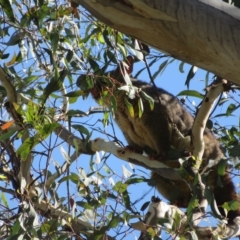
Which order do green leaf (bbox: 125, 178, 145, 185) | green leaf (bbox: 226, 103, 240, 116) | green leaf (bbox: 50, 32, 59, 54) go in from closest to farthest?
green leaf (bbox: 50, 32, 59, 54), green leaf (bbox: 125, 178, 145, 185), green leaf (bbox: 226, 103, 240, 116)

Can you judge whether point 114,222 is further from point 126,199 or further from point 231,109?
point 231,109

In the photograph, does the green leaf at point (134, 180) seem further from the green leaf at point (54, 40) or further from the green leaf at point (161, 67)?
the green leaf at point (54, 40)

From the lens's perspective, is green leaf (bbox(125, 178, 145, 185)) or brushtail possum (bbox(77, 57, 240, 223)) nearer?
green leaf (bbox(125, 178, 145, 185))

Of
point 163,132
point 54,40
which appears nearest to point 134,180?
point 54,40

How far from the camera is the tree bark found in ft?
6.57

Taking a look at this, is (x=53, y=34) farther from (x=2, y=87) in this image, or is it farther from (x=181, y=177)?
(x=181, y=177)

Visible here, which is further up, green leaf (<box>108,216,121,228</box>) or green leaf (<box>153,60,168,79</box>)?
green leaf (<box>153,60,168,79</box>)

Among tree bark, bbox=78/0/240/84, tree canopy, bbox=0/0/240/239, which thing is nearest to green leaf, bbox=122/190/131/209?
tree canopy, bbox=0/0/240/239

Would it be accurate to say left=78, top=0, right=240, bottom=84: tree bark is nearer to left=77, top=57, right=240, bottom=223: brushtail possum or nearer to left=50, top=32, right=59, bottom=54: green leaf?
left=50, top=32, right=59, bottom=54: green leaf

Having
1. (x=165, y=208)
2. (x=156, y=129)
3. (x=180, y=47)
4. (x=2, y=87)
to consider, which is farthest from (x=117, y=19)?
(x=156, y=129)

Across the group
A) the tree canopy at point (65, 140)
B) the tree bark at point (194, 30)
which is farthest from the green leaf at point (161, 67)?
the tree bark at point (194, 30)

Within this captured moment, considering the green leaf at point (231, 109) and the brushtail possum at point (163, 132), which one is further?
the brushtail possum at point (163, 132)

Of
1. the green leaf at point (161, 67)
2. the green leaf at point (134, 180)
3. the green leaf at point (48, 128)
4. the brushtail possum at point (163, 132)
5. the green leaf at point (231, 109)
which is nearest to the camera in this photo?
the green leaf at point (48, 128)

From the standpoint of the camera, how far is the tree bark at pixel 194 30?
2.00 m
